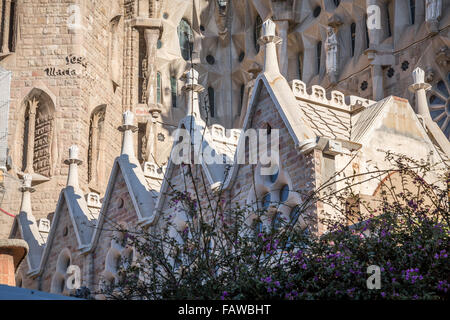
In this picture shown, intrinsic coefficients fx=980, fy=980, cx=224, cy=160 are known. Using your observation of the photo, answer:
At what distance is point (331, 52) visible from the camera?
29.8 m

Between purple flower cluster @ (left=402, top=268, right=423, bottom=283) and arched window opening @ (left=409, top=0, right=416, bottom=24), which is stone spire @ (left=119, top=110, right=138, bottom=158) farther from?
purple flower cluster @ (left=402, top=268, right=423, bottom=283)

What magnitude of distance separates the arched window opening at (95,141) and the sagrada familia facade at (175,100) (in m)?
0.05

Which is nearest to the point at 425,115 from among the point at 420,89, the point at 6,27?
the point at 420,89

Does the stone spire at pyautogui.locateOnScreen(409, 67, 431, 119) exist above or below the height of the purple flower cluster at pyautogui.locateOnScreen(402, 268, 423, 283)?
above

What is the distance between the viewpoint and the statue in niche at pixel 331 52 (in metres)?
29.6

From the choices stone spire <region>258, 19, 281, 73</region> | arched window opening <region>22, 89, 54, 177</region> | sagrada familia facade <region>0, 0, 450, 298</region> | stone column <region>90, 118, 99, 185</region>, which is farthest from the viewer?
stone column <region>90, 118, 99, 185</region>

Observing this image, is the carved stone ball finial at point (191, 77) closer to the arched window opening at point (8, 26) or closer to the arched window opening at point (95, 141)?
the arched window opening at point (95, 141)

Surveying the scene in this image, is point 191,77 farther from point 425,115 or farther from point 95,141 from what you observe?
point 95,141

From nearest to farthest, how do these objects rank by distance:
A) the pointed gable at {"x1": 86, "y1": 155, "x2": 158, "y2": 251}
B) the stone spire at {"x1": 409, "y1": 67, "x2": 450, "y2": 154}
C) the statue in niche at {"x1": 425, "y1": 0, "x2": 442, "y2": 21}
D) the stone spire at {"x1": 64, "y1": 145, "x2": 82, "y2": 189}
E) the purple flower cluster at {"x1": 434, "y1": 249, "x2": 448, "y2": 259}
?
the purple flower cluster at {"x1": 434, "y1": 249, "x2": 448, "y2": 259} < the stone spire at {"x1": 409, "y1": 67, "x2": 450, "y2": 154} < the pointed gable at {"x1": 86, "y1": 155, "x2": 158, "y2": 251} < the stone spire at {"x1": 64, "y1": 145, "x2": 82, "y2": 189} < the statue in niche at {"x1": 425, "y1": 0, "x2": 442, "y2": 21}

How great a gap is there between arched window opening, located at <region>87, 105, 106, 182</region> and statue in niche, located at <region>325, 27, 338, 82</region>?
24.4ft

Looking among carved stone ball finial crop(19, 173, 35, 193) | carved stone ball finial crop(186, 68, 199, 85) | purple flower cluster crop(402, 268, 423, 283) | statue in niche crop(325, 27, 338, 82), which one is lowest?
purple flower cluster crop(402, 268, 423, 283)

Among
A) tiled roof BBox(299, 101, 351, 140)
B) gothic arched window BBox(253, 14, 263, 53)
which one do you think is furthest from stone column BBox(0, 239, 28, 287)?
gothic arched window BBox(253, 14, 263, 53)

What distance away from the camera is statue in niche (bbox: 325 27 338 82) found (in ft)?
97.2
